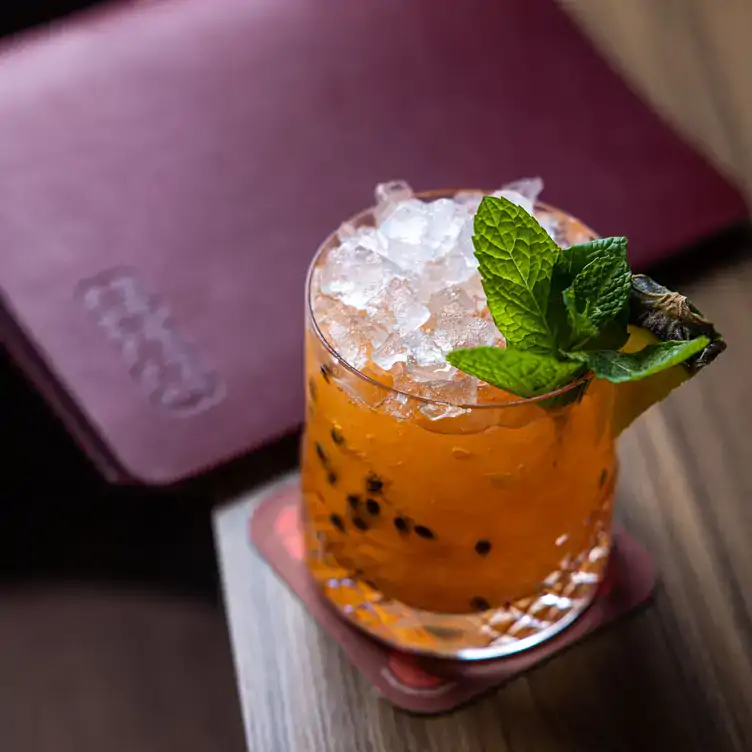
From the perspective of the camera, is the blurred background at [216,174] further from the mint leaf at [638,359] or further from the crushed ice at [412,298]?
the mint leaf at [638,359]

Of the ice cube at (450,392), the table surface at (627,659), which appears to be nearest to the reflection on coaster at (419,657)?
the table surface at (627,659)

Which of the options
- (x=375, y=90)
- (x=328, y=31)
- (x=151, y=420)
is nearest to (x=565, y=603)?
(x=151, y=420)

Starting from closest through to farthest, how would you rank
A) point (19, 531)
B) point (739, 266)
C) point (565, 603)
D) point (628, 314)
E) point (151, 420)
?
point (628, 314) < point (565, 603) < point (151, 420) < point (739, 266) < point (19, 531)

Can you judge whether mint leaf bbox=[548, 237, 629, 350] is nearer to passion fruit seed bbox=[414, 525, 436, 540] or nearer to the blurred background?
passion fruit seed bbox=[414, 525, 436, 540]

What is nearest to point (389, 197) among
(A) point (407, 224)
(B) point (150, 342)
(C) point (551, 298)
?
(A) point (407, 224)

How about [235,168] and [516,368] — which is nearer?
[516,368]

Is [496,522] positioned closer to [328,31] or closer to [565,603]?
[565,603]

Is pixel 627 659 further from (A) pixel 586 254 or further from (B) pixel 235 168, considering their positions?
(B) pixel 235 168
